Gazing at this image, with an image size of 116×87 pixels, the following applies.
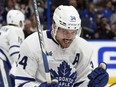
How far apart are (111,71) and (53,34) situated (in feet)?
12.3

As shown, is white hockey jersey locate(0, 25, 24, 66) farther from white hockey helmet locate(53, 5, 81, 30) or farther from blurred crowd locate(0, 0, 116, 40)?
white hockey helmet locate(53, 5, 81, 30)

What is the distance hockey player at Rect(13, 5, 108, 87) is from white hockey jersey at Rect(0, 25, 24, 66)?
7.29 feet

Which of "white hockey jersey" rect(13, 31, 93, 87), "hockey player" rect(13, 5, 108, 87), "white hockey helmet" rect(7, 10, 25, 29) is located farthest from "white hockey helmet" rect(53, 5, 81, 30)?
"white hockey helmet" rect(7, 10, 25, 29)

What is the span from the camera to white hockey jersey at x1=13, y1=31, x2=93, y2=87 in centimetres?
340

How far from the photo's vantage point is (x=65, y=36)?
10.9ft

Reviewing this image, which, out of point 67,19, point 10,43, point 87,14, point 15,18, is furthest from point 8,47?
point 87,14

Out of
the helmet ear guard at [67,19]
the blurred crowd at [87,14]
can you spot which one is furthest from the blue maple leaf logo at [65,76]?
the blurred crowd at [87,14]

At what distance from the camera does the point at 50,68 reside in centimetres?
353

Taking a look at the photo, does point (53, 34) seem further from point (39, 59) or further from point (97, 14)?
point (97, 14)

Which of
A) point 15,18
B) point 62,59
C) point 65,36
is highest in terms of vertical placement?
point 65,36

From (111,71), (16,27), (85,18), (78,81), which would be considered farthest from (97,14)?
(78,81)

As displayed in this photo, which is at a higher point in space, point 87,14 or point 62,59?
point 62,59

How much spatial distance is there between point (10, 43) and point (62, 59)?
2.34 meters

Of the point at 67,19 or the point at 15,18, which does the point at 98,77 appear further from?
the point at 15,18
